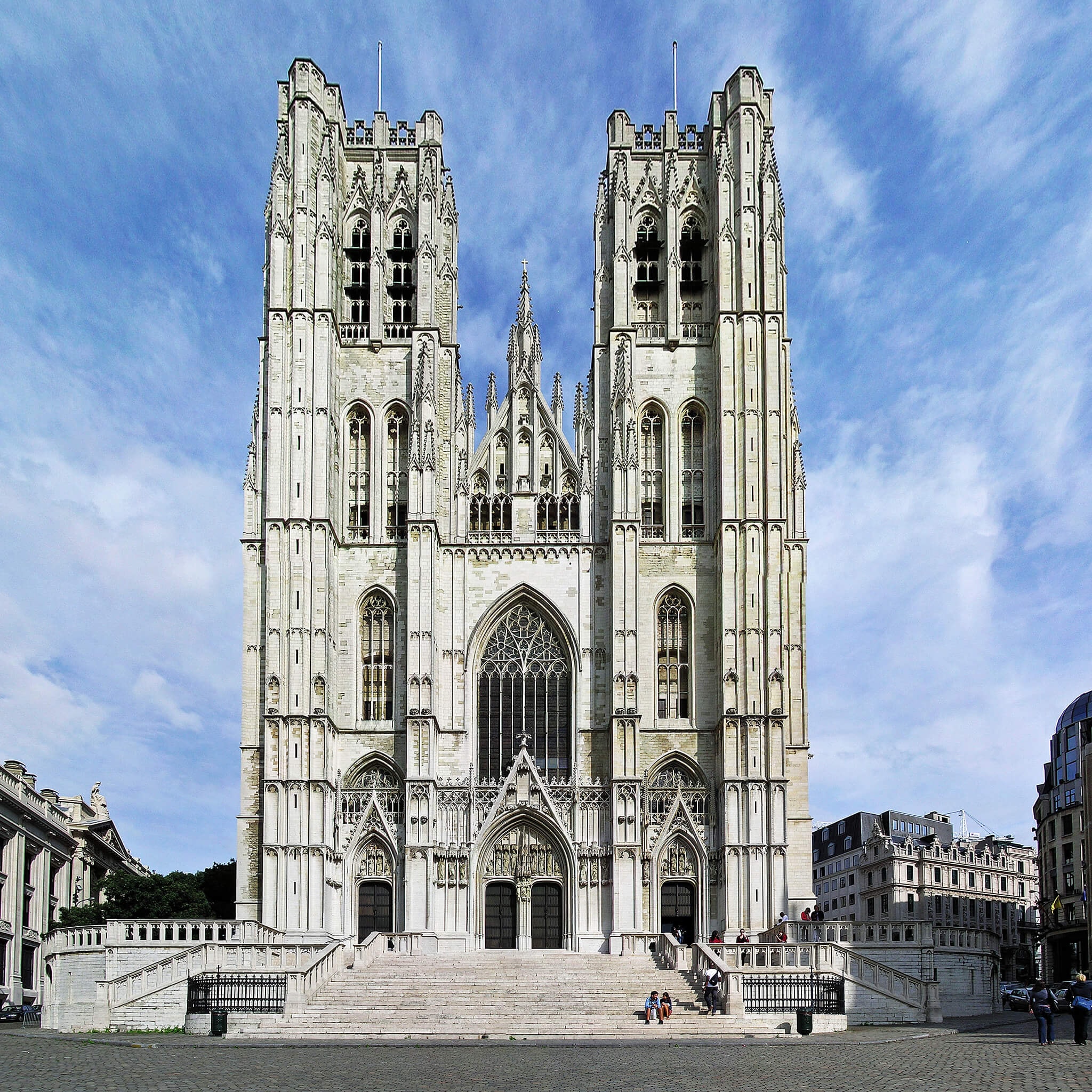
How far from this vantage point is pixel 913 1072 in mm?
20594

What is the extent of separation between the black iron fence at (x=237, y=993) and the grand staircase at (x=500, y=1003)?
0.52m

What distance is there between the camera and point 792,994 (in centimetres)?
3022

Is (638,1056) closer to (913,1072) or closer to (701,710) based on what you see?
(913,1072)

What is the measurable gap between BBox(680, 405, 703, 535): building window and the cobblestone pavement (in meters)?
24.0

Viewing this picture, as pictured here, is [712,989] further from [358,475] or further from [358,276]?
[358,276]

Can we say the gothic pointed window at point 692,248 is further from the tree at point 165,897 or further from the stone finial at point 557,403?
the tree at point 165,897

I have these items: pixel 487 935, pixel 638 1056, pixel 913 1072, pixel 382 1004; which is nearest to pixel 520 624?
pixel 487 935

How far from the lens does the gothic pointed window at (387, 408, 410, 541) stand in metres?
50.7

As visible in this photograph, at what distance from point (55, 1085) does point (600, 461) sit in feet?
113

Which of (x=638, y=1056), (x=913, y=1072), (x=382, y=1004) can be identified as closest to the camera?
(x=913, y=1072)

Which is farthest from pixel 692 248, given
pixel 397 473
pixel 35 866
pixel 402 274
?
pixel 35 866

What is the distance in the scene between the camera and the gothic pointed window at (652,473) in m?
50.5

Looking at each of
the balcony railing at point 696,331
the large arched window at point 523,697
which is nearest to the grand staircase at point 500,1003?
the large arched window at point 523,697

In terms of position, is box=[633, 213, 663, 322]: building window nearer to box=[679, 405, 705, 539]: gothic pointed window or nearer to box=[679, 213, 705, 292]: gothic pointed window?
box=[679, 213, 705, 292]: gothic pointed window
